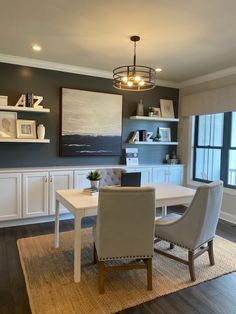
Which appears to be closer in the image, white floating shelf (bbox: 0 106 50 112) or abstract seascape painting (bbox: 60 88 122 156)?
white floating shelf (bbox: 0 106 50 112)

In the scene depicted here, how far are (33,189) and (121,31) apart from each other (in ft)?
8.34

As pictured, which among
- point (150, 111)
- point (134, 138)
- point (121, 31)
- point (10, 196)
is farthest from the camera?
point (150, 111)

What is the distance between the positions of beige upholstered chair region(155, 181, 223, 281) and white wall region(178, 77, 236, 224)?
1.96 meters

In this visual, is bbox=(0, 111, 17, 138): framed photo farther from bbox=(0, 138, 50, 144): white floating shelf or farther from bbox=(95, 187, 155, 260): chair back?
bbox=(95, 187, 155, 260): chair back

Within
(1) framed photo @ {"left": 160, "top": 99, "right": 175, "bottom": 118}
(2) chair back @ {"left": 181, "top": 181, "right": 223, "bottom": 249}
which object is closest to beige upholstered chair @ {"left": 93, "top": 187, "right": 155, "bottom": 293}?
(2) chair back @ {"left": 181, "top": 181, "right": 223, "bottom": 249}

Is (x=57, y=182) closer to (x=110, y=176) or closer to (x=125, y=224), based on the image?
(x=110, y=176)

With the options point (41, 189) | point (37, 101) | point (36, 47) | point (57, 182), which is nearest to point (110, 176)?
point (57, 182)

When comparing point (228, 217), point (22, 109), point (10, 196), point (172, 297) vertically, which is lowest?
point (172, 297)

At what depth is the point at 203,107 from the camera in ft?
15.5

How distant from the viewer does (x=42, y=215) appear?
400 centimetres

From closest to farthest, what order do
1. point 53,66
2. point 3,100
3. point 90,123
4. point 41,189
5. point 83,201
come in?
point 83,201 < point 3,100 < point 41,189 < point 53,66 < point 90,123

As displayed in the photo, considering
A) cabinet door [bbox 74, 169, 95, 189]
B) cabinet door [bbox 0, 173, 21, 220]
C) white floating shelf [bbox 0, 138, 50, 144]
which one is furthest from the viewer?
cabinet door [bbox 74, 169, 95, 189]

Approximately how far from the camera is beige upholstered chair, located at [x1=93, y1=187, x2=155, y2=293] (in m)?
2.14

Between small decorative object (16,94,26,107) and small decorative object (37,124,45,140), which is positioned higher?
small decorative object (16,94,26,107)
